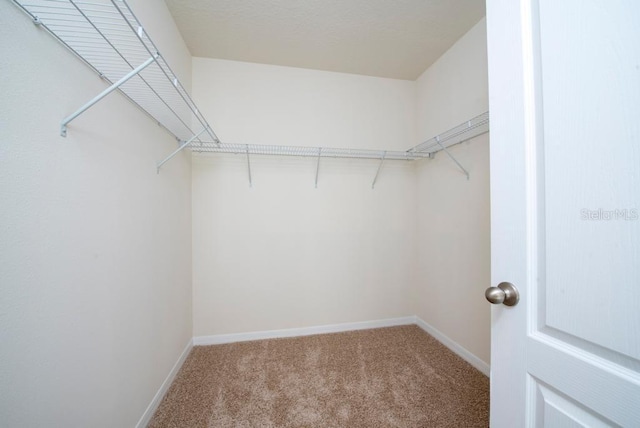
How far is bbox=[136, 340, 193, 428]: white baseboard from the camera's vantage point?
1.17m

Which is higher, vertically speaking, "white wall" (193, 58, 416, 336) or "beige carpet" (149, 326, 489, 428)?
"white wall" (193, 58, 416, 336)

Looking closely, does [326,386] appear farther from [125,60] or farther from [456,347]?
[125,60]

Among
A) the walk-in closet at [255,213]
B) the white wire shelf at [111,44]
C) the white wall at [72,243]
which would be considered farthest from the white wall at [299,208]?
the white wire shelf at [111,44]

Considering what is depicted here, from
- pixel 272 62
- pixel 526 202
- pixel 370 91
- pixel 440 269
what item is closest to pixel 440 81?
pixel 370 91

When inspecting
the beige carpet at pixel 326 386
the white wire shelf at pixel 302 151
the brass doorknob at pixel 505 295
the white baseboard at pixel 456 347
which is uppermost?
the white wire shelf at pixel 302 151

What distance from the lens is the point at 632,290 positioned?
1.37 feet

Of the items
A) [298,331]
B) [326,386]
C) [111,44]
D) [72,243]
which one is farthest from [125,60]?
[298,331]

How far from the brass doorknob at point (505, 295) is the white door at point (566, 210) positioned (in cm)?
2

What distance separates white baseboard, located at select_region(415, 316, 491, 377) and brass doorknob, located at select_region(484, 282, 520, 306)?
4.62 ft

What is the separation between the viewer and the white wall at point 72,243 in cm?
60

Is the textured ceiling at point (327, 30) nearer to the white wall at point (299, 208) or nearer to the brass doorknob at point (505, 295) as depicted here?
the white wall at point (299, 208)

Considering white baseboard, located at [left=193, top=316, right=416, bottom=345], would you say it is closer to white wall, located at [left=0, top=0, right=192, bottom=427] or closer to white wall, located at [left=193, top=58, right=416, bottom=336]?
white wall, located at [left=193, top=58, right=416, bottom=336]

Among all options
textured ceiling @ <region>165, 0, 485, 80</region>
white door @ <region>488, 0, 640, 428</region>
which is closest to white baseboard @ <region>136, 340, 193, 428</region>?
white door @ <region>488, 0, 640, 428</region>

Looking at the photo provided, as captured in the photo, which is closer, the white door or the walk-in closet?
the white door
